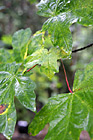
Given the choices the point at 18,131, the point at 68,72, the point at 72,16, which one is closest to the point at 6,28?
the point at 68,72

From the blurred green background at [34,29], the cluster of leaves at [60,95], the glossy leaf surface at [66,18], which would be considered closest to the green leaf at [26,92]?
A: the cluster of leaves at [60,95]

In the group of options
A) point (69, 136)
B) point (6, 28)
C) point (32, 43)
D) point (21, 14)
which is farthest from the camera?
point (6, 28)

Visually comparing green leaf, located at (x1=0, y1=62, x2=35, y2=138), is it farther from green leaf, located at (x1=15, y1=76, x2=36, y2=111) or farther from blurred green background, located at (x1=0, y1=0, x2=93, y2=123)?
blurred green background, located at (x1=0, y1=0, x2=93, y2=123)

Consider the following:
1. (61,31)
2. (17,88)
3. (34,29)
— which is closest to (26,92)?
(17,88)

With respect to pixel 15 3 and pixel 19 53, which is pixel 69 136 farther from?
pixel 15 3

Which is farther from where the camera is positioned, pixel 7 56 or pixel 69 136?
pixel 7 56

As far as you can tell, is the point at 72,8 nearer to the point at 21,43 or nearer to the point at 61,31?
the point at 61,31
